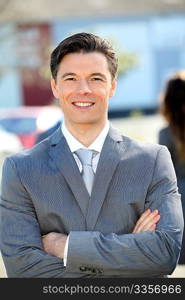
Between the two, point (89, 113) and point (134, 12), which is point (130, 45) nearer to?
point (134, 12)

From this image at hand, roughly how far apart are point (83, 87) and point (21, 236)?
1.90 feet

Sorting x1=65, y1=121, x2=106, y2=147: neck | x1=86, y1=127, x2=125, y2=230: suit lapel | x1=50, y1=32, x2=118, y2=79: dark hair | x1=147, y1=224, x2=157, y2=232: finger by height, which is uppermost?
x1=50, y1=32, x2=118, y2=79: dark hair

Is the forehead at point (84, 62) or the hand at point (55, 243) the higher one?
the forehead at point (84, 62)

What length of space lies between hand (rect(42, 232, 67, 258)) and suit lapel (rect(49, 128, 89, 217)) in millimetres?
120

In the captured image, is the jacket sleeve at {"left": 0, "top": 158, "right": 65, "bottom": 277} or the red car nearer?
the jacket sleeve at {"left": 0, "top": 158, "right": 65, "bottom": 277}

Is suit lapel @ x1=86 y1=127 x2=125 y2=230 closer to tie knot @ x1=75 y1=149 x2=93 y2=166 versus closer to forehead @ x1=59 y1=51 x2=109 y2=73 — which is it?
tie knot @ x1=75 y1=149 x2=93 y2=166

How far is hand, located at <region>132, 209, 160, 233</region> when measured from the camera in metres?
2.26

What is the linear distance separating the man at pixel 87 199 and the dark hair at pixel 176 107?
138 cm

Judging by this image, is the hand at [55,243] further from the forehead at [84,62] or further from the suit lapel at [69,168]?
the forehead at [84,62]

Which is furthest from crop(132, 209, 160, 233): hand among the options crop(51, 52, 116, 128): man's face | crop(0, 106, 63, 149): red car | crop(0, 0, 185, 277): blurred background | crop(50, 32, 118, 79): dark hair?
crop(0, 0, 185, 277): blurred background

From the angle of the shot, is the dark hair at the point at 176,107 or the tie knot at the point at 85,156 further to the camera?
the dark hair at the point at 176,107

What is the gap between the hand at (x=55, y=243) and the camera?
223cm

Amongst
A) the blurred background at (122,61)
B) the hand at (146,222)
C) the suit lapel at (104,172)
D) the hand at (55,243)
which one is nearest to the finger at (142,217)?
the hand at (146,222)

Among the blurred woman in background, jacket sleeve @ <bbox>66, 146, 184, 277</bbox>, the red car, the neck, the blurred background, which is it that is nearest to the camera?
jacket sleeve @ <bbox>66, 146, 184, 277</bbox>
